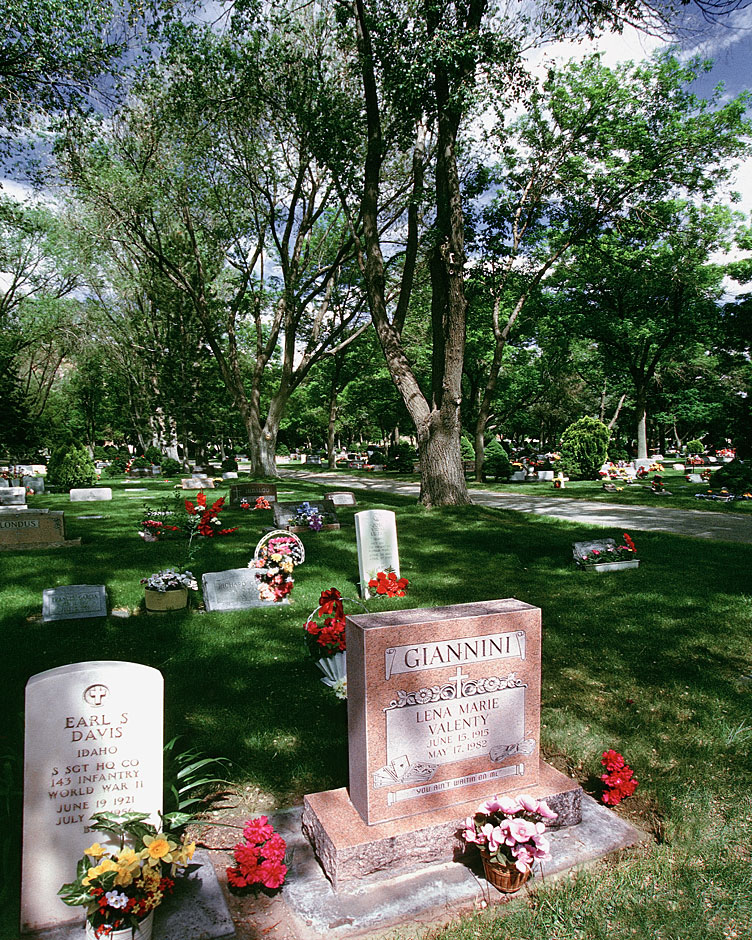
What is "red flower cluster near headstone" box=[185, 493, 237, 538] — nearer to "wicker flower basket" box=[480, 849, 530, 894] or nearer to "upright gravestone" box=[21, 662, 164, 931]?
"upright gravestone" box=[21, 662, 164, 931]

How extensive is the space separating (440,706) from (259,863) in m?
1.22

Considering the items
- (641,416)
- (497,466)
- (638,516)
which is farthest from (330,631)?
(641,416)

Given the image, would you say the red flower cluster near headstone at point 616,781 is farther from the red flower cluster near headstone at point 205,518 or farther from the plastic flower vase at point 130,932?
the red flower cluster near headstone at point 205,518

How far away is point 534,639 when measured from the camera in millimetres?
3762

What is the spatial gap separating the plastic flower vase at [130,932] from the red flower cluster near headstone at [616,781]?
8.81 feet

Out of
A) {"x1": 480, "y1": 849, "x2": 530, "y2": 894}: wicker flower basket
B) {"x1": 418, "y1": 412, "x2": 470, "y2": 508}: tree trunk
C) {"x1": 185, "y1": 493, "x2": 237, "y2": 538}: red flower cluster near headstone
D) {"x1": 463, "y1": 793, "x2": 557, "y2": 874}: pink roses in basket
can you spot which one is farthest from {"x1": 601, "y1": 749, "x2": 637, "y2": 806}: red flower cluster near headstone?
{"x1": 418, "y1": 412, "x2": 470, "y2": 508}: tree trunk

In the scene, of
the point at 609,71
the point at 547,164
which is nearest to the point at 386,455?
the point at 547,164

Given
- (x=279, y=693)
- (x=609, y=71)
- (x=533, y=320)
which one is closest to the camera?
(x=279, y=693)

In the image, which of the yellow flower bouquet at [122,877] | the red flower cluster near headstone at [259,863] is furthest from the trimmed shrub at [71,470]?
the red flower cluster near headstone at [259,863]

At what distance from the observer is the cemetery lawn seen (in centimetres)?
307

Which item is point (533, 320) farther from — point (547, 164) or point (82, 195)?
point (82, 195)

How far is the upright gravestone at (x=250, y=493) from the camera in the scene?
676 inches

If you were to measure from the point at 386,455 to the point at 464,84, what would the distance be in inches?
1148

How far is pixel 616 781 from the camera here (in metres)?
3.79
